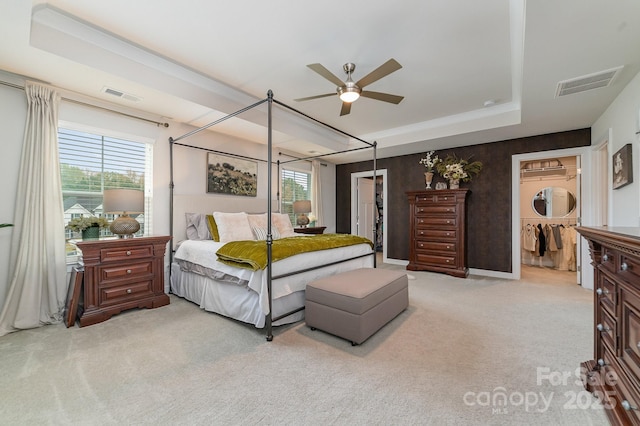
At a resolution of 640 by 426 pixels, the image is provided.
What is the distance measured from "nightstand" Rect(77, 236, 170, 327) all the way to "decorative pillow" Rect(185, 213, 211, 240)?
56 cm

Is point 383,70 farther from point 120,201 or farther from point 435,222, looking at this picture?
point 435,222

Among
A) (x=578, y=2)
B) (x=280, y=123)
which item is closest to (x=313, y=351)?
(x=578, y=2)

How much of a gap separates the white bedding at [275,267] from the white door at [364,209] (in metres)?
3.26

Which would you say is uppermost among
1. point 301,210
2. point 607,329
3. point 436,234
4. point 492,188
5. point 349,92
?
point 349,92

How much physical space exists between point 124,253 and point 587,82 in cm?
517

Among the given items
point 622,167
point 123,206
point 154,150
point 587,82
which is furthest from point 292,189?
A: point 622,167

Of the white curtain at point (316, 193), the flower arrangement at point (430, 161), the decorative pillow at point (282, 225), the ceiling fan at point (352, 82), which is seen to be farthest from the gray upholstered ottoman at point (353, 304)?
the white curtain at point (316, 193)

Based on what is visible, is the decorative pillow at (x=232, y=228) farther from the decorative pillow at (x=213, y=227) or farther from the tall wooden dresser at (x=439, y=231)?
the tall wooden dresser at (x=439, y=231)

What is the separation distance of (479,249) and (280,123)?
A: 14.0 feet

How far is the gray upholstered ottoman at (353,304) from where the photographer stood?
2.29m

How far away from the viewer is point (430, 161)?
5461 mm

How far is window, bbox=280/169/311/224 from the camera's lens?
577 centimetres

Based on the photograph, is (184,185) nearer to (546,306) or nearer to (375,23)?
(375,23)

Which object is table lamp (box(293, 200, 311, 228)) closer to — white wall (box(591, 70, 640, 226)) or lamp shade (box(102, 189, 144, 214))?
lamp shade (box(102, 189, 144, 214))
